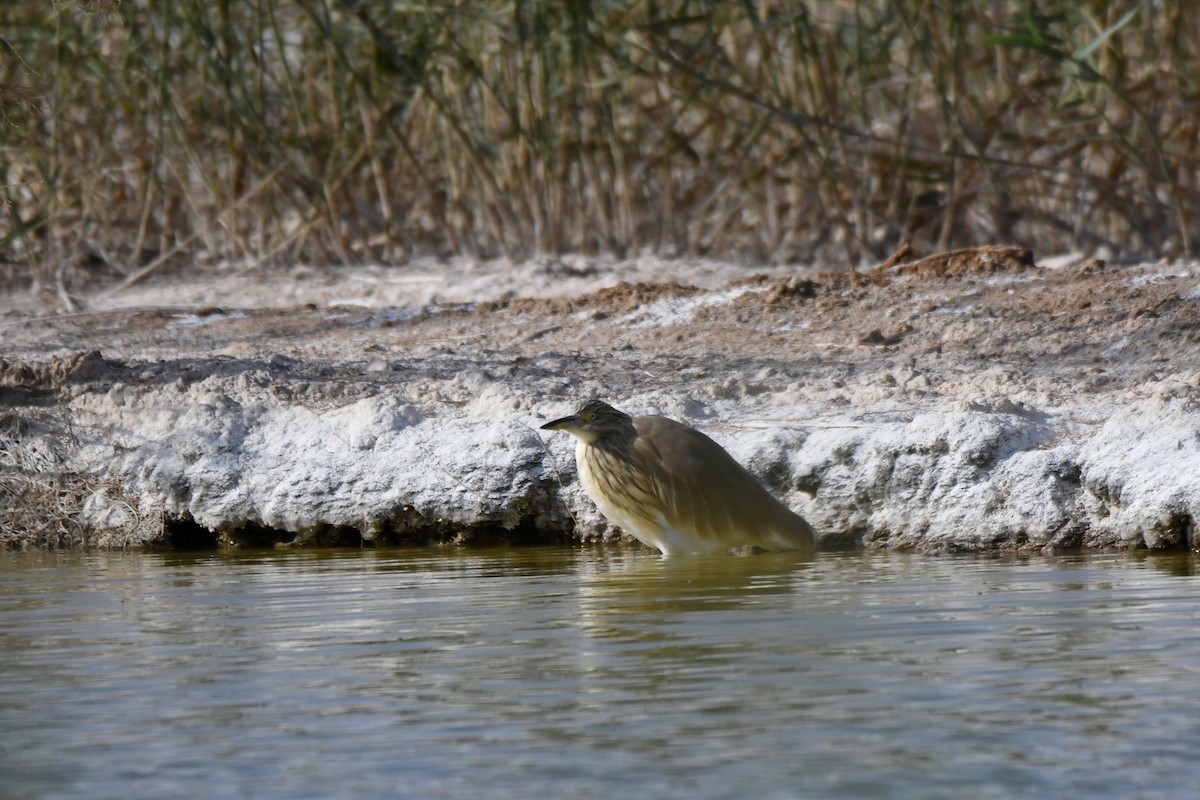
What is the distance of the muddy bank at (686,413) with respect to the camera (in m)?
5.67

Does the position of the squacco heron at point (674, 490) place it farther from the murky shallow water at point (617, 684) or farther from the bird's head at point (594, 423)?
the murky shallow water at point (617, 684)

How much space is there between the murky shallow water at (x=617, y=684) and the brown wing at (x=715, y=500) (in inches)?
16.9

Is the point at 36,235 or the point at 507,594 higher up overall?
the point at 36,235

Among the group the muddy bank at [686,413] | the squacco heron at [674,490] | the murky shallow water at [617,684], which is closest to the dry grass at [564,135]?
the muddy bank at [686,413]

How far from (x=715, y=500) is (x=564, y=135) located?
5.16m

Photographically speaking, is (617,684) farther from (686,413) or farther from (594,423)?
(686,413)

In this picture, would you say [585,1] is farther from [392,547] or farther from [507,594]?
[507,594]

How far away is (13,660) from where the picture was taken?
389 cm

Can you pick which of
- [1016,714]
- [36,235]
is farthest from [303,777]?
[36,235]

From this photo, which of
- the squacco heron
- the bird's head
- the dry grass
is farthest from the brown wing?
the dry grass

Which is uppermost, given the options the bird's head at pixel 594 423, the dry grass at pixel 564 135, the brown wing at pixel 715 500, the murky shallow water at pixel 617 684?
the dry grass at pixel 564 135

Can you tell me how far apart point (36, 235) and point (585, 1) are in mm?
4069

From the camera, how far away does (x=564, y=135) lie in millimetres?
10398

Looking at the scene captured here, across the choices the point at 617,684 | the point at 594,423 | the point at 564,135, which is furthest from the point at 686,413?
the point at 564,135
